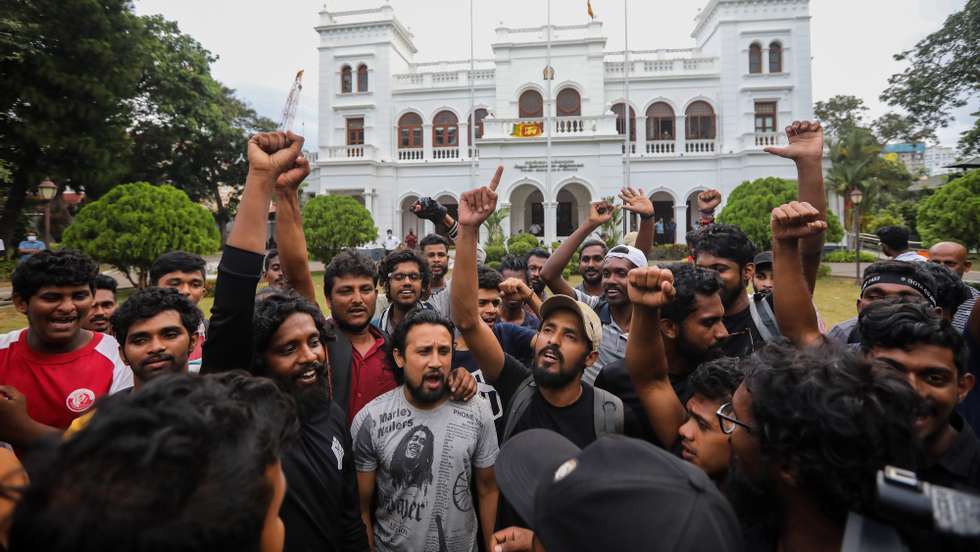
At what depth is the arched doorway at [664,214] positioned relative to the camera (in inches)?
947

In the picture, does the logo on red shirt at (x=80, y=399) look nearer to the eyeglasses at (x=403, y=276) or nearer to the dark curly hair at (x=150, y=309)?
the dark curly hair at (x=150, y=309)

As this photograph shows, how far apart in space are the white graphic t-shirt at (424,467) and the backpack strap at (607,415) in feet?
1.56

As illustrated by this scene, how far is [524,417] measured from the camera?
2.26m

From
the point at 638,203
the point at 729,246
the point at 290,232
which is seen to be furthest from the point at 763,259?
the point at 290,232

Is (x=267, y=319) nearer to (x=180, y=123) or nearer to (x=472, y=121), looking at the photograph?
(x=180, y=123)

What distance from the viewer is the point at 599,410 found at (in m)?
2.18

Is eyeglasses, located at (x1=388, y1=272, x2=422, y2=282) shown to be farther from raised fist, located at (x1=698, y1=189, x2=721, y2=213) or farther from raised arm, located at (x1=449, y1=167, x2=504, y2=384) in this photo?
raised fist, located at (x1=698, y1=189, x2=721, y2=213)

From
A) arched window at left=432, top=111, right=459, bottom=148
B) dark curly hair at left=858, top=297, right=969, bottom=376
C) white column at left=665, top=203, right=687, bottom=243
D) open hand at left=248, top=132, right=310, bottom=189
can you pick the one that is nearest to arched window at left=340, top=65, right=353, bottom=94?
arched window at left=432, top=111, right=459, bottom=148

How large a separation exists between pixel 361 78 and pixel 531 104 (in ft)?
29.2

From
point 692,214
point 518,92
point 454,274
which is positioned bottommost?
point 454,274

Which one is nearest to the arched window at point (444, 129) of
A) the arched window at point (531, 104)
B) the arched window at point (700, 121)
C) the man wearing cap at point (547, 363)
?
the arched window at point (531, 104)

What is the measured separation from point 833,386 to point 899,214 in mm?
32533

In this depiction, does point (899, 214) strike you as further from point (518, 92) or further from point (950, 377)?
point (950, 377)

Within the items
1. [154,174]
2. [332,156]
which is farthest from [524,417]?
[332,156]
